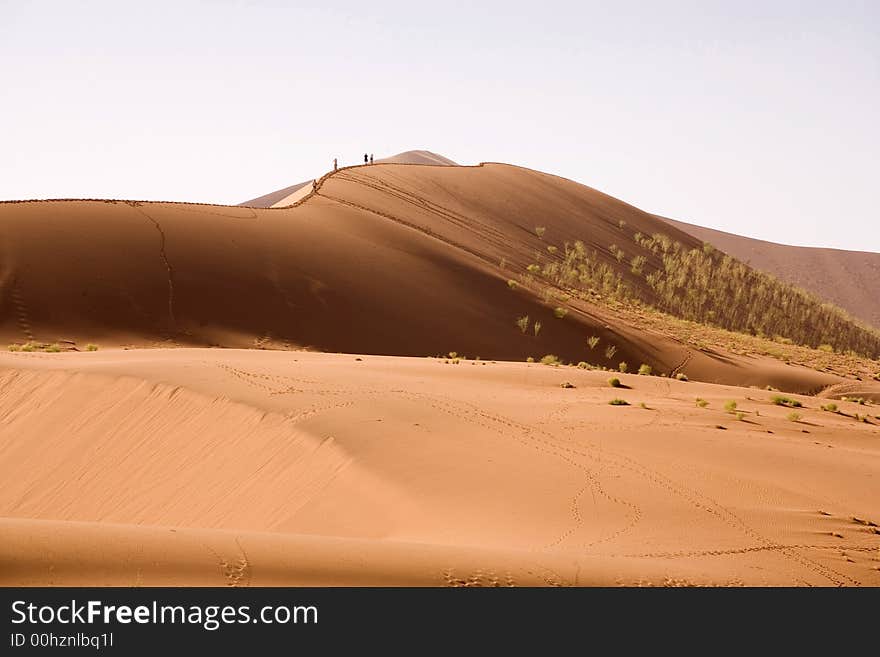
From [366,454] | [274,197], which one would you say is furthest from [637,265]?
[274,197]

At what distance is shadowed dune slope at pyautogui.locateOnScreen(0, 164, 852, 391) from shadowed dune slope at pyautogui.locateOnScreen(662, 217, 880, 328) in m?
59.5

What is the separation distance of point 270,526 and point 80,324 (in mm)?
19962

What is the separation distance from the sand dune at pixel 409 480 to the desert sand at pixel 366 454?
36 mm

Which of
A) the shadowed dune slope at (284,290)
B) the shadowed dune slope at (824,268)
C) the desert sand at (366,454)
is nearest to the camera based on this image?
the desert sand at (366,454)

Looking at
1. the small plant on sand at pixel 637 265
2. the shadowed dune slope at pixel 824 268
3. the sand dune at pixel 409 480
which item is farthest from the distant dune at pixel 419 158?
the sand dune at pixel 409 480

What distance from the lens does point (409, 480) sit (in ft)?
38.0

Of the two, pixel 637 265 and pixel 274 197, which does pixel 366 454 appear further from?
pixel 274 197

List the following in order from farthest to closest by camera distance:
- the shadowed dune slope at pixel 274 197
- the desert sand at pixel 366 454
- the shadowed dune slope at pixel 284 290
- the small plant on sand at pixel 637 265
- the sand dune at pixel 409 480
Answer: the shadowed dune slope at pixel 274 197 < the small plant on sand at pixel 637 265 < the shadowed dune slope at pixel 284 290 < the desert sand at pixel 366 454 < the sand dune at pixel 409 480

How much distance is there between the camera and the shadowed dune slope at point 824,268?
92.4 m

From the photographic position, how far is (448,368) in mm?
20109

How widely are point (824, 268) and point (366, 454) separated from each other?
96.4 m

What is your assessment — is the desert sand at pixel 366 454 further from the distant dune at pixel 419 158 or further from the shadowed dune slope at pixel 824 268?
the distant dune at pixel 419 158
